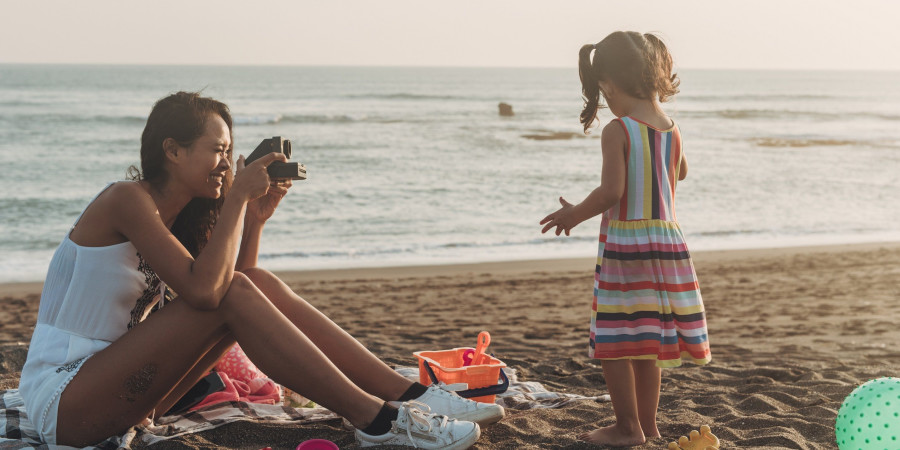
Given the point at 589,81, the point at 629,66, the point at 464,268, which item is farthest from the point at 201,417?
the point at 464,268

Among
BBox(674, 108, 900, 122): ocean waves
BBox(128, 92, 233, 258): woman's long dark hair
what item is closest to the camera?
BBox(128, 92, 233, 258): woman's long dark hair

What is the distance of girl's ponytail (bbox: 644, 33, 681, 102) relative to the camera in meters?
3.10

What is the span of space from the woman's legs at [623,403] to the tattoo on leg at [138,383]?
1.57 metres

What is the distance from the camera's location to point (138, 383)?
2.83m

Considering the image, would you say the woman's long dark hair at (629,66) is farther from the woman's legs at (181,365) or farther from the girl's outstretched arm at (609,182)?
the woman's legs at (181,365)

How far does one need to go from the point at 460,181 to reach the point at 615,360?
13.0 meters

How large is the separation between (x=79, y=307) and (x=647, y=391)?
205cm

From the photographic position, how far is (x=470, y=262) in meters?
9.36

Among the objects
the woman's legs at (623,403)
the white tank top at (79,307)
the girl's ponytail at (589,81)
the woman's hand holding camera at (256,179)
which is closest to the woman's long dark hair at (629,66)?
the girl's ponytail at (589,81)

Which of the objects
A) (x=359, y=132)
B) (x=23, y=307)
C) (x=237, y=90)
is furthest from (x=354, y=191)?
(x=237, y=90)

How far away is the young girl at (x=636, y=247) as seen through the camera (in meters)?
3.01

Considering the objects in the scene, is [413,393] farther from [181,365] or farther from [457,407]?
[181,365]

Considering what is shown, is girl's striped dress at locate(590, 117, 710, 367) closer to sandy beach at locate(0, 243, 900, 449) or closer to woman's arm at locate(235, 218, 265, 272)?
sandy beach at locate(0, 243, 900, 449)

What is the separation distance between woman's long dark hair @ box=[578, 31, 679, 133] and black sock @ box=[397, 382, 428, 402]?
1174mm
